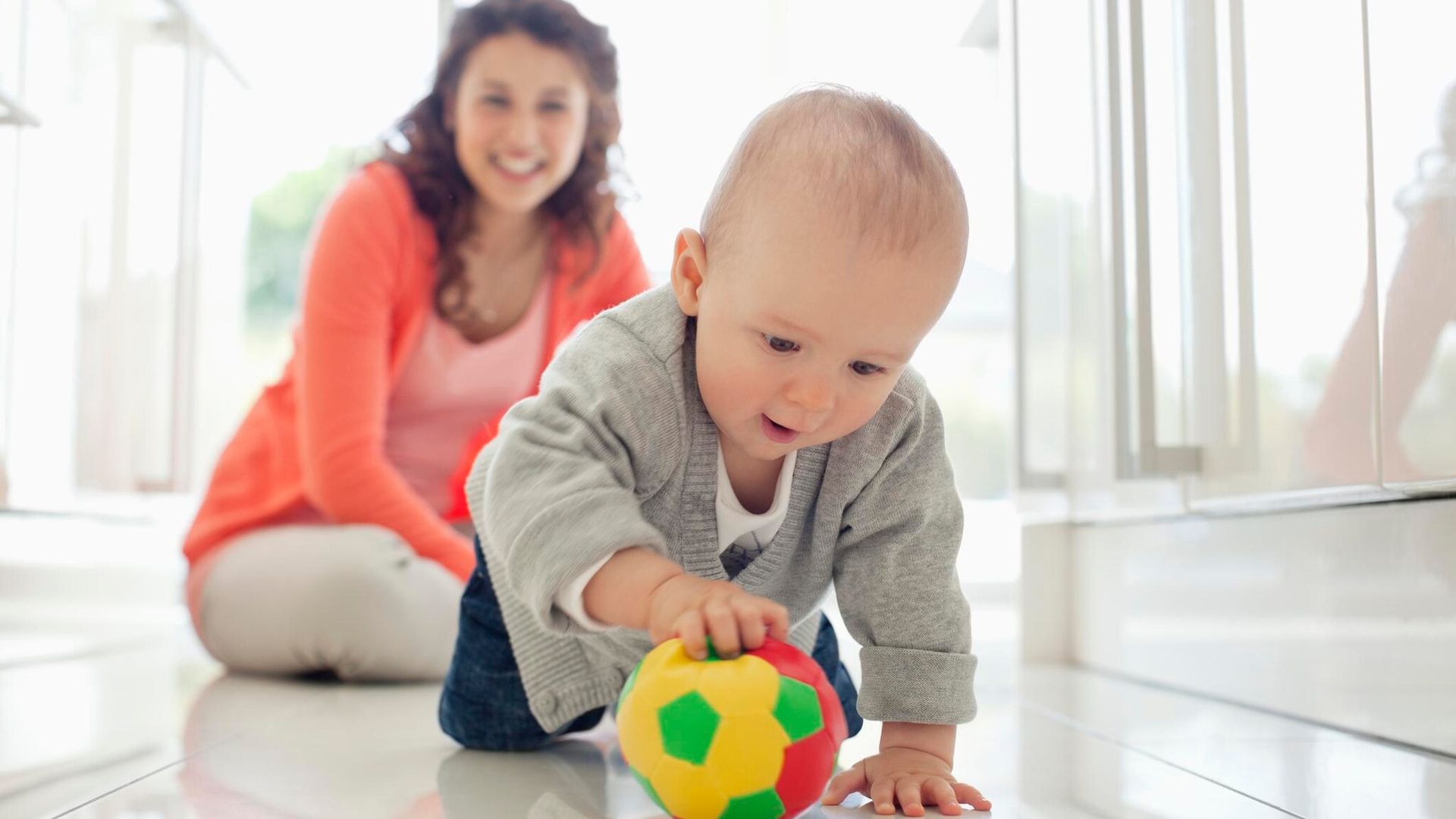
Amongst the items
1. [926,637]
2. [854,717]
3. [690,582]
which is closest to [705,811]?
[690,582]

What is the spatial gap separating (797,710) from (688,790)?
0.26 feet

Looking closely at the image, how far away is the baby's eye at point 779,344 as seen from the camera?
0.83m

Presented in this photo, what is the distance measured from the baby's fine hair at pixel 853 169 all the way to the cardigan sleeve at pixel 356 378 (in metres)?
0.99

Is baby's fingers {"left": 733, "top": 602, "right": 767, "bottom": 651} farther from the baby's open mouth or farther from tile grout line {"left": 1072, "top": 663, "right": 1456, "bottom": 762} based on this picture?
tile grout line {"left": 1072, "top": 663, "right": 1456, "bottom": 762}

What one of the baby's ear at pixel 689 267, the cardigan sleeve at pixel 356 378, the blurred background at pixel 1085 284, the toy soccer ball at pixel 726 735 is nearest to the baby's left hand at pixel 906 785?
the toy soccer ball at pixel 726 735

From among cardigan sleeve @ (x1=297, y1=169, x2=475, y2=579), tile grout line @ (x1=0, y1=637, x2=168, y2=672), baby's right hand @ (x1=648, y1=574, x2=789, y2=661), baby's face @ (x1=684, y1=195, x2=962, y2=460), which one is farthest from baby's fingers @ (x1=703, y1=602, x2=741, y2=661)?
tile grout line @ (x1=0, y1=637, x2=168, y2=672)

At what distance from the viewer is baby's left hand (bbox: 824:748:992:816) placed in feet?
2.71

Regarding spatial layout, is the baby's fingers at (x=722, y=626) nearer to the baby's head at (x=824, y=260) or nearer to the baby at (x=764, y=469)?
the baby at (x=764, y=469)

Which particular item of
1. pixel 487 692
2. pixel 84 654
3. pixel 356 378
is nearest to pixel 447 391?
pixel 356 378

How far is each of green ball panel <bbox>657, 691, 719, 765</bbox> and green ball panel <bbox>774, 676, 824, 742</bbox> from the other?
0.04 meters

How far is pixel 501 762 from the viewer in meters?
1.00

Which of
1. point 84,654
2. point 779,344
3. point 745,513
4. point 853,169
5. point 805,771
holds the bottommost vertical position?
point 84,654

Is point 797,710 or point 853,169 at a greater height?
point 853,169

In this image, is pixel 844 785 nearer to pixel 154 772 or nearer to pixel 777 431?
pixel 777 431
